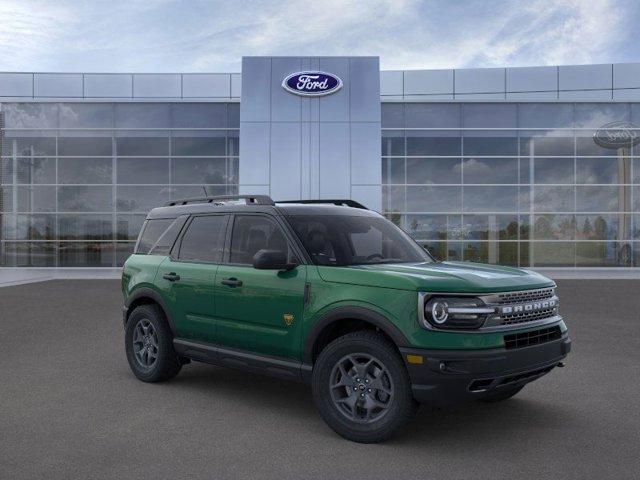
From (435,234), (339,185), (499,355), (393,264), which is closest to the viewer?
(499,355)

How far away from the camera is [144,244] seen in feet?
23.6

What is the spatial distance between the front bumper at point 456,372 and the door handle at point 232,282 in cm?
179

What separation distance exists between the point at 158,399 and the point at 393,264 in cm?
259

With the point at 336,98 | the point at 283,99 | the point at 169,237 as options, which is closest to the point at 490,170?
the point at 336,98

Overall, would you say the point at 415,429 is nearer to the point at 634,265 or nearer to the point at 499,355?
the point at 499,355

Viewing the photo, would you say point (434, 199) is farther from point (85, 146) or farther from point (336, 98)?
point (85, 146)

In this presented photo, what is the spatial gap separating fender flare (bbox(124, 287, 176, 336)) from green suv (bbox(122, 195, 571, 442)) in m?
0.02

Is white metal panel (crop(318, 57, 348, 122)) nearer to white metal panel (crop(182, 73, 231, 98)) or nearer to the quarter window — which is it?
white metal panel (crop(182, 73, 231, 98))

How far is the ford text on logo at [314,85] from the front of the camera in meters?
26.7

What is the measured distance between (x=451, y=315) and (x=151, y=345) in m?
3.55

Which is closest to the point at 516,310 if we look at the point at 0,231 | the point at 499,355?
the point at 499,355

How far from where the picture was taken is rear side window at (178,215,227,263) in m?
6.17

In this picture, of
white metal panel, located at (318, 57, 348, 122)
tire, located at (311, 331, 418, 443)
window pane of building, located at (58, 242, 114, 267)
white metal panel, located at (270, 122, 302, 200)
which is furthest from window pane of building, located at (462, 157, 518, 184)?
tire, located at (311, 331, 418, 443)

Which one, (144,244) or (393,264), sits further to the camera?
(144,244)
